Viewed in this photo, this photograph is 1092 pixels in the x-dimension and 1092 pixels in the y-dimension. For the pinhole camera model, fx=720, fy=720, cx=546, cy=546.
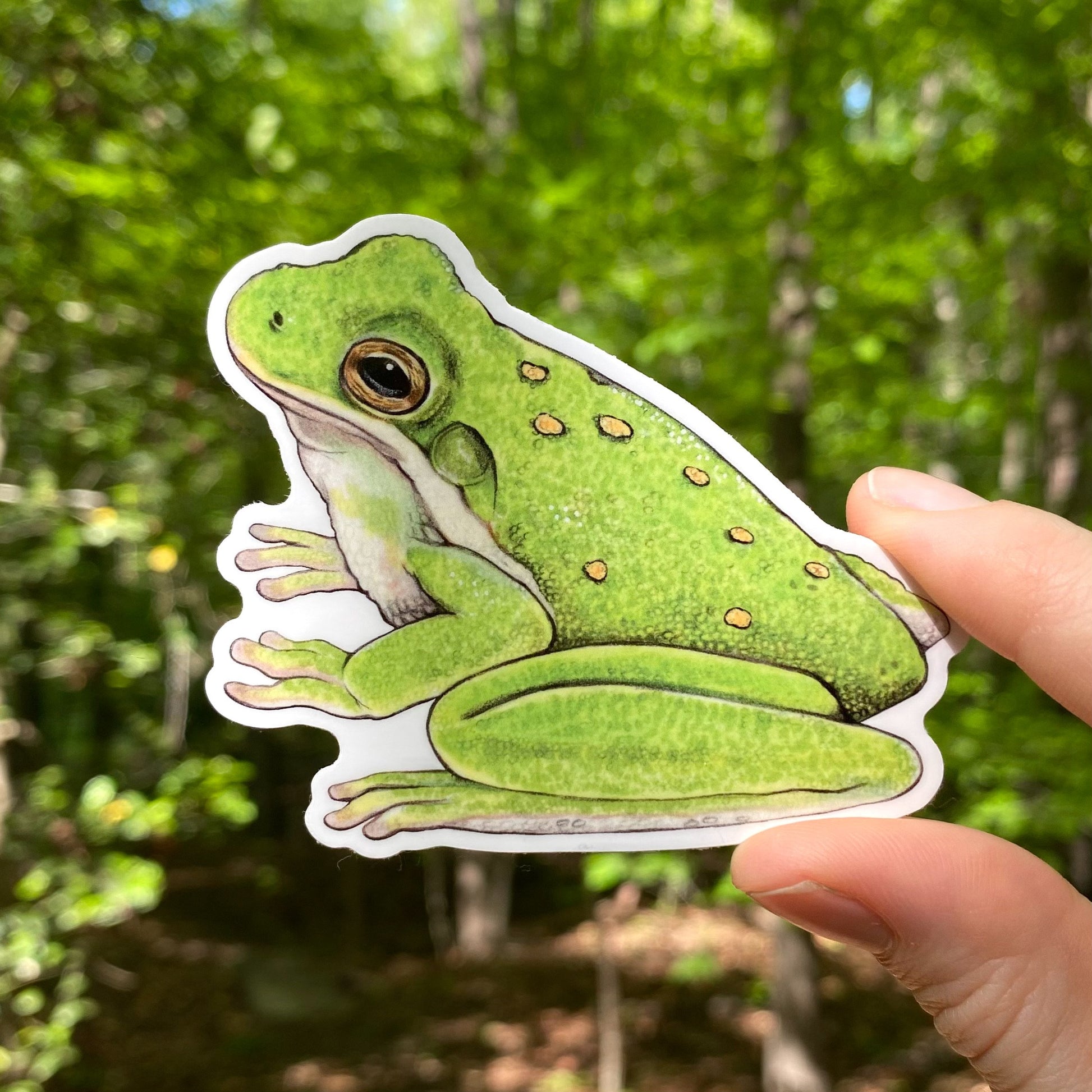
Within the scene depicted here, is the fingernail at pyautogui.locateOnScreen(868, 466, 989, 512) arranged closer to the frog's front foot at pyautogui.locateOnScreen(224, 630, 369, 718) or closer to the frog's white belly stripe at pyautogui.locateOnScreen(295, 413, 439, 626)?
the frog's white belly stripe at pyautogui.locateOnScreen(295, 413, 439, 626)

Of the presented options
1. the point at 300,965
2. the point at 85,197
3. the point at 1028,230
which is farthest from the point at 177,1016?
the point at 1028,230

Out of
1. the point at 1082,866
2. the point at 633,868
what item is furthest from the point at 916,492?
the point at 1082,866

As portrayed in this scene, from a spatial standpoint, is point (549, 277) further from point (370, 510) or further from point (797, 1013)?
point (797, 1013)

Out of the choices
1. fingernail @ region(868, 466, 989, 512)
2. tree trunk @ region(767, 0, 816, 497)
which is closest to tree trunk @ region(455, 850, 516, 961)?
tree trunk @ region(767, 0, 816, 497)

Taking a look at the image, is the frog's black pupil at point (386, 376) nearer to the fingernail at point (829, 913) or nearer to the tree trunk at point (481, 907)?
the fingernail at point (829, 913)

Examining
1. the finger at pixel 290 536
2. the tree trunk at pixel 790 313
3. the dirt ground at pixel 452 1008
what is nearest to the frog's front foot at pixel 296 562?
the finger at pixel 290 536

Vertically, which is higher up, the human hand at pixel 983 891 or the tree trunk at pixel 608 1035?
the human hand at pixel 983 891
